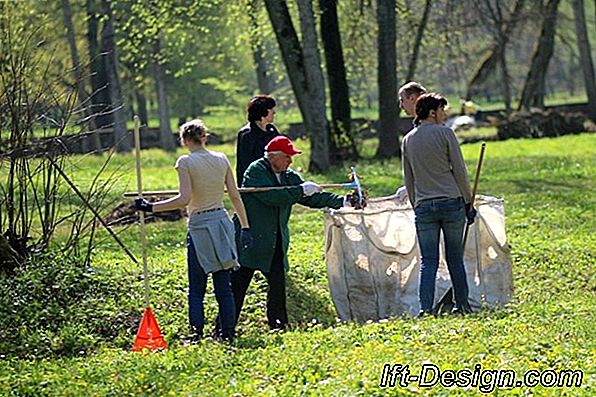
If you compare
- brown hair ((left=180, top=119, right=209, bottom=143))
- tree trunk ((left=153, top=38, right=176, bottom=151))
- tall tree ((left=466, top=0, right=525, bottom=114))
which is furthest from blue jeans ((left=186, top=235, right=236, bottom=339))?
tree trunk ((left=153, top=38, right=176, bottom=151))

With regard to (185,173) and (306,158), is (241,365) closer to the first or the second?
(185,173)

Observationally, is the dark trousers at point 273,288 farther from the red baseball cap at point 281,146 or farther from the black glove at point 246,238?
the red baseball cap at point 281,146

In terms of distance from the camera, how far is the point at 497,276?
34.0ft

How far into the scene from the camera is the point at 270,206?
9.70 meters

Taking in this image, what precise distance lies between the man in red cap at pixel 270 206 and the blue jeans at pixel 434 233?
3.29ft

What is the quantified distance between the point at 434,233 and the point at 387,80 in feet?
55.1

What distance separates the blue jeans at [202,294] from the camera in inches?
357

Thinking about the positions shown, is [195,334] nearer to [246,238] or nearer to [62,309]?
[246,238]

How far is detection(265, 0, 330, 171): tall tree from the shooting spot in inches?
866

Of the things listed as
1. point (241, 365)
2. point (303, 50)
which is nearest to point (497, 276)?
point (241, 365)

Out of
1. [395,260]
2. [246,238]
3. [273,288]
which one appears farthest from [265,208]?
[395,260]

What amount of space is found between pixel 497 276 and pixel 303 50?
479 inches

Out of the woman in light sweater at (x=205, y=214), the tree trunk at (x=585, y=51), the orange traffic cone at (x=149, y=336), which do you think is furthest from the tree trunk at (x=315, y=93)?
the tree trunk at (x=585, y=51)

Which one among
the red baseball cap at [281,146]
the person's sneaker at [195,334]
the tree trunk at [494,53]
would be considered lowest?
the person's sneaker at [195,334]
